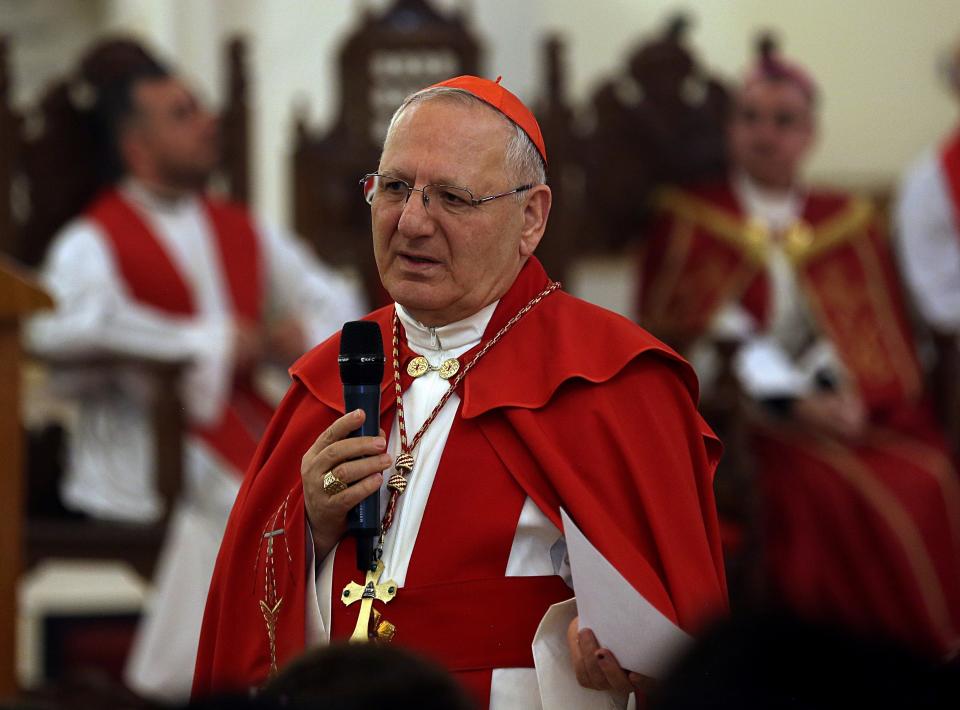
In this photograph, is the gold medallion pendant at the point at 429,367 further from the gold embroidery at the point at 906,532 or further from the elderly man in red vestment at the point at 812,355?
the gold embroidery at the point at 906,532

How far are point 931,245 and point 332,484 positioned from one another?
18.0ft

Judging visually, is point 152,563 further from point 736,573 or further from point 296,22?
point 296,22

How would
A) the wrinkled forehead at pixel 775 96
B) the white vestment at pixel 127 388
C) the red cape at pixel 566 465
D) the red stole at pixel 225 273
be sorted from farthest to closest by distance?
the wrinkled forehead at pixel 775 96
the red stole at pixel 225 273
the white vestment at pixel 127 388
the red cape at pixel 566 465

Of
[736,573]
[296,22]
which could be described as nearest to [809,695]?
[736,573]

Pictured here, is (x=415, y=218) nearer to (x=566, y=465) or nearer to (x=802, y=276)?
(x=566, y=465)

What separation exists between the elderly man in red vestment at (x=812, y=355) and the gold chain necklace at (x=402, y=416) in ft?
11.6

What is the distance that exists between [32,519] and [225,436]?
0.85 meters

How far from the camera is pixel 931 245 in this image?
25.5 feet

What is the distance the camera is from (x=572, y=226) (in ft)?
24.9

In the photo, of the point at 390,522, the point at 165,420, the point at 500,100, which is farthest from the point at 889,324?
the point at 390,522

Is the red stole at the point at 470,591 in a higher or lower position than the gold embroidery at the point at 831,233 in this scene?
lower

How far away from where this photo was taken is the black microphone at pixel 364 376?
2.83m

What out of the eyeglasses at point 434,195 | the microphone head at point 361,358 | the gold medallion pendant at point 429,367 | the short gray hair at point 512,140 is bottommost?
the gold medallion pendant at point 429,367

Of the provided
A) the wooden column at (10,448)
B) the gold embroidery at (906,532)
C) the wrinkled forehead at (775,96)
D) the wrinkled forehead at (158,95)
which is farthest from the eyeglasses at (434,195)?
the wrinkled forehead at (775,96)
